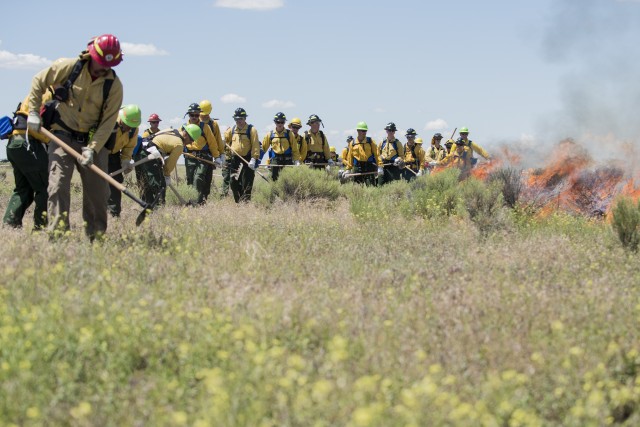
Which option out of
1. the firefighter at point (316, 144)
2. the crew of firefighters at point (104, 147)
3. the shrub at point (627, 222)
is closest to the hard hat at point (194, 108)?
the crew of firefighters at point (104, 147)

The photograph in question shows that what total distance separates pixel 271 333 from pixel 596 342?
6.14ft

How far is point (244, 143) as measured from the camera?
15906 mm

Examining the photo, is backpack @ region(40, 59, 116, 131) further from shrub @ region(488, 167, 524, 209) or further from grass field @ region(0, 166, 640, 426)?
shrub @ region(488, 167, 524, 209)

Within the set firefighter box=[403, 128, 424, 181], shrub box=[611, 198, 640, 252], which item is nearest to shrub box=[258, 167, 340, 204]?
firefighter box=[403, 128, 424, 181]

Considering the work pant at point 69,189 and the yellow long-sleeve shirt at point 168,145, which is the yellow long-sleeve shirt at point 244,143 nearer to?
the yellow long-sleeve shirt at point 168,145

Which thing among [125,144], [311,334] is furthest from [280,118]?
[311,334]

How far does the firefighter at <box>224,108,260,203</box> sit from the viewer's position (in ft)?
51.5

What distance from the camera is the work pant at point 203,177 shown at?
15.0 m

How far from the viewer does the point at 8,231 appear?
8.10 meters

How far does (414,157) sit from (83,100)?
14.0 m

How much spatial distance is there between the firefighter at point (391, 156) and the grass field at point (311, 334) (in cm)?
1058

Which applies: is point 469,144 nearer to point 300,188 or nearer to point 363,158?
point 363,158

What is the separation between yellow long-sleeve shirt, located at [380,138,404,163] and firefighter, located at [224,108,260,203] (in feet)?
11.9

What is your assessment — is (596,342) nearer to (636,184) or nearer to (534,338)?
(534,338)
